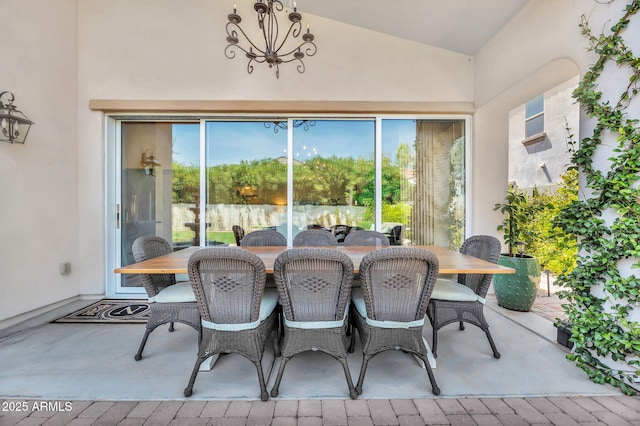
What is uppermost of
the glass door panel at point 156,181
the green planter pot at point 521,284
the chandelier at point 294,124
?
the chandelier at point 294,124

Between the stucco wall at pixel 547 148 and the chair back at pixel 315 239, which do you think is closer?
the chair back at pixel 315 239

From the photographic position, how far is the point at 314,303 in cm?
169

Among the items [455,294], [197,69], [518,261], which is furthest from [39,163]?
[518,261]

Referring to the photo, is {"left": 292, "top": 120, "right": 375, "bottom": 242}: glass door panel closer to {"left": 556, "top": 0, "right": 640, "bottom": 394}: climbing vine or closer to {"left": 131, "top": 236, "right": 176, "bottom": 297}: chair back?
{"left": 131, "top": 236, "right": 176, "bottom": 297}: chair back

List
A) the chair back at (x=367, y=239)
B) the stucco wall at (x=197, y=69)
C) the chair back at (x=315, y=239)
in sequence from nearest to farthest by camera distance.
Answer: the chair back at (x=315, y=239) < the chair back at (x=367, y=239) < the stucco wall at (x=197, y=69)

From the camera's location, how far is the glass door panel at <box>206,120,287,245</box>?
13.2ft

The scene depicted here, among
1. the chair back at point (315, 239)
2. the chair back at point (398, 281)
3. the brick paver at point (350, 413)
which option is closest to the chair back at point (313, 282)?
the chair back at point (398, 281)

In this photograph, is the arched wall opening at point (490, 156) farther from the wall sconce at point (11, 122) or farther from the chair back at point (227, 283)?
the wall sconce at point (11, 122)

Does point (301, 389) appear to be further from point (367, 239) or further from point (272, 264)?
point (367, 239)

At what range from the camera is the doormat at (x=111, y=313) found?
117 inches

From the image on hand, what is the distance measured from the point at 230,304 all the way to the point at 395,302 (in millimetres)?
1038

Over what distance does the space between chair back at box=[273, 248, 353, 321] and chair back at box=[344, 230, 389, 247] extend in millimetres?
1323

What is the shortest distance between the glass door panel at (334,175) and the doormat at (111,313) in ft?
7.13

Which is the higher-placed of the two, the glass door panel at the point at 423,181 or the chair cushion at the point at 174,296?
the glass door panel at the point at 423,181
